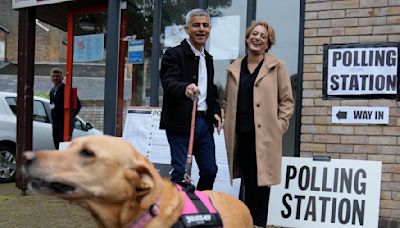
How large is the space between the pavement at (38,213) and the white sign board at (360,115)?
3.01 m

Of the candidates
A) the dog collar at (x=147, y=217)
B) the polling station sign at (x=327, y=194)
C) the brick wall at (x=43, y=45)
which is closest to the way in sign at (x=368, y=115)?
the polling station sign at (x=327, y=194)

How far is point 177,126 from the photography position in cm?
443

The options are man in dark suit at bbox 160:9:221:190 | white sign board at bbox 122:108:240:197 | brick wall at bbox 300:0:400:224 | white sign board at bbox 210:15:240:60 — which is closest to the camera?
man in dark suit at bbox 160:9:221:190

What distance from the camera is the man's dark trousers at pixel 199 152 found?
4467 mm

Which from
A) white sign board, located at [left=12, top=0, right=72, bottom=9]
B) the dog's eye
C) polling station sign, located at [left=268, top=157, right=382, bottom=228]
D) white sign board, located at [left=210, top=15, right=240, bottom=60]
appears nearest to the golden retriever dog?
the dog's eye

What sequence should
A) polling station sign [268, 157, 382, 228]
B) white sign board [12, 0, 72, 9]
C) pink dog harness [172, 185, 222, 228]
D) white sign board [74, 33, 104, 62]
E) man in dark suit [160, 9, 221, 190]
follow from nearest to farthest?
1. pink dog harness [172, 185, 222, 228]
2. man in dark suit [160, 9, 221, 190]
3. polling station sign [268, 157, 382, 228]
4. white sign board [12, 0, 72, 9]
5. white sign board [74, 33, 104, 62]

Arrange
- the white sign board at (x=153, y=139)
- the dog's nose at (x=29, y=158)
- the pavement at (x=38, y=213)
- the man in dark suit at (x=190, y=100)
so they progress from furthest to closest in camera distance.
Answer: the pavement at (x=38, y=213)
the white sign board at (x=153, y=139)
the man in dark suit at (x=190, y=100)
the dog's nose at (x=29, y=158)

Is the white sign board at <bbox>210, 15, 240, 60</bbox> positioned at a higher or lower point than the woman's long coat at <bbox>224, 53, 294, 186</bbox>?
higher

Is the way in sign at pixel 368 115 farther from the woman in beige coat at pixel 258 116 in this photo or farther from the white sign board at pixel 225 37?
the white sign board at pixel 225 37

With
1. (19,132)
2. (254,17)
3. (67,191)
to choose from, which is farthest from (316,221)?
(19,132)

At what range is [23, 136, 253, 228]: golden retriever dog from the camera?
2543 mm

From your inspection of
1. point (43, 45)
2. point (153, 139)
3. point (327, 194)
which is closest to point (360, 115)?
point (327, 194)

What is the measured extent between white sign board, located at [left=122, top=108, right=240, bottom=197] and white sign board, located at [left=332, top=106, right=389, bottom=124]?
134cm

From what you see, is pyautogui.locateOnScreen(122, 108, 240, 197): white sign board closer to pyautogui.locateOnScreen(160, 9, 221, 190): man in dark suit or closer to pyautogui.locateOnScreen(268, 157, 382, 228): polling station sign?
pyautogui.locateOnScreen(268, 157, 382, 228): polling station sign
